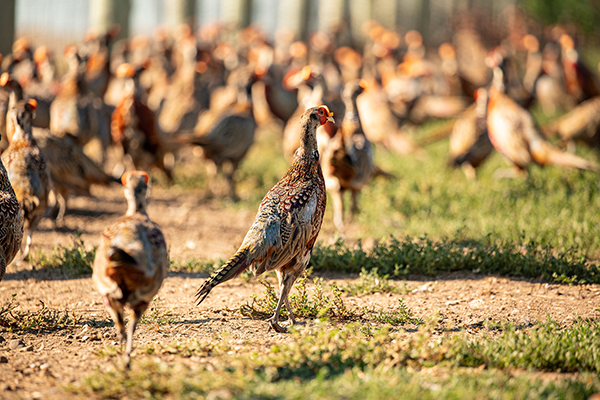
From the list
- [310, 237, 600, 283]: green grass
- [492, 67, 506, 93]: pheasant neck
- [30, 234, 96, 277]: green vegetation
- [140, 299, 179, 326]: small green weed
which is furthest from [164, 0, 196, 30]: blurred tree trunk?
[140, 299, 179, 326]: small green weed

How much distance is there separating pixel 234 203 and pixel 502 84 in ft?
15.5

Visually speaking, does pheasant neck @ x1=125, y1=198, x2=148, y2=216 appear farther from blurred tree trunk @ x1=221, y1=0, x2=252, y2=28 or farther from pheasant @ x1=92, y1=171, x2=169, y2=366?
blurred tree trunk @ x1=221, y1=0, x2=252, y2=28

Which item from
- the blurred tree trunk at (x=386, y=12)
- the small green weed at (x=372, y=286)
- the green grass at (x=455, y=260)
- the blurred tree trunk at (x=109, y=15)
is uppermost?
the blurred tree trunk at (x=386, y=12)

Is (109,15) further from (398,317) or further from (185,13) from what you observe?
(398,317)

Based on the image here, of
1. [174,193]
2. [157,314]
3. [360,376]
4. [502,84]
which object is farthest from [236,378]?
[502,84]

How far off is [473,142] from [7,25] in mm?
8033

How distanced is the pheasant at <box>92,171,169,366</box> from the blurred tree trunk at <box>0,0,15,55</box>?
8067mm

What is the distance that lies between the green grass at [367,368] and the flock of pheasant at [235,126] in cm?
36

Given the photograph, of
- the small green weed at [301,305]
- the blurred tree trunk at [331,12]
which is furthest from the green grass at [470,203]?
the blurred tree trunk at [331,12]

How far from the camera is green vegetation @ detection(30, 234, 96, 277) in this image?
19.7ft

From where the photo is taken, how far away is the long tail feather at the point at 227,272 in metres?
4.01

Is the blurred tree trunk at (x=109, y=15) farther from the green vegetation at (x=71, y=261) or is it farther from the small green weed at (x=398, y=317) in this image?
the small green weed at (x=398, y=317)

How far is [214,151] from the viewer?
929 centimetres

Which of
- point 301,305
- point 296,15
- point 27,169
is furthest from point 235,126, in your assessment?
point 296,15
